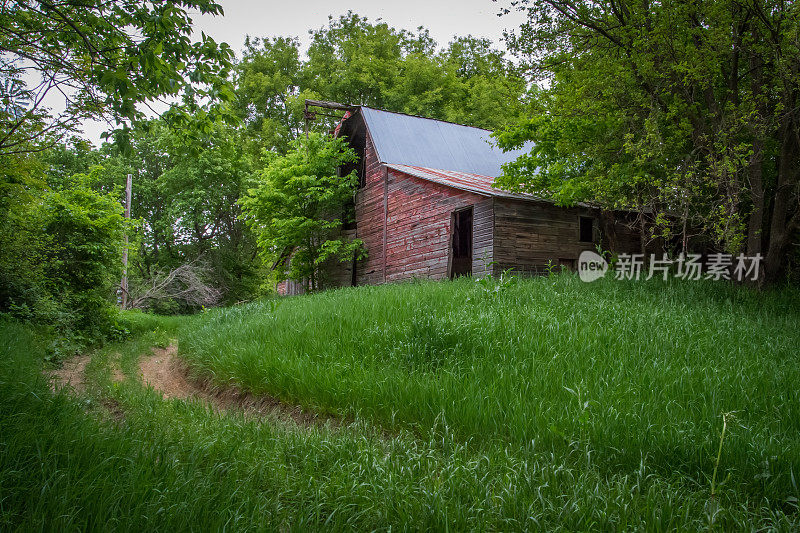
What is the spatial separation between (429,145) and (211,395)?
1627 centimetres

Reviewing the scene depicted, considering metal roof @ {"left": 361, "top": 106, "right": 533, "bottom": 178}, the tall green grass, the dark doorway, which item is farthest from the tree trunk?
metal roof @ {"left": 361, "top": 106, "right": 533, "bottom": 178}

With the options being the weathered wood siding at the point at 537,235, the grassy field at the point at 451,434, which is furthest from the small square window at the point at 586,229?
the grassy field at the point at 451,434

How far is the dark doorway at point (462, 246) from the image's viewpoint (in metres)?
17.4

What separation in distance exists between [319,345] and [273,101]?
30845 mm

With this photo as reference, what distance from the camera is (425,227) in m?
16.6

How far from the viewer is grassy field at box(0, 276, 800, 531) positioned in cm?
267

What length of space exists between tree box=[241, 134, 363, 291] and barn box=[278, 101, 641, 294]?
0.81 metres

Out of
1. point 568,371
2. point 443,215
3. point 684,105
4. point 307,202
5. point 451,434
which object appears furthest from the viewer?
point 307,202

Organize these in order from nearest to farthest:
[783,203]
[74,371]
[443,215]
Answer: [74,371], [783,203], [443,215]

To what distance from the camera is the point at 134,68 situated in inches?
155

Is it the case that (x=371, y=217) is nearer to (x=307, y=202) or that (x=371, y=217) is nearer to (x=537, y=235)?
(x=307, y=202)

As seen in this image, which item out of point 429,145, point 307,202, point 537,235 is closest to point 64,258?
point 307,202

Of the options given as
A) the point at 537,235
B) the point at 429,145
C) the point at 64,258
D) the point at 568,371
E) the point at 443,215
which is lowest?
the point at 568,371

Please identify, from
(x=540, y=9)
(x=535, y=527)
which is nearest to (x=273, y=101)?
(x=540, y=9)
